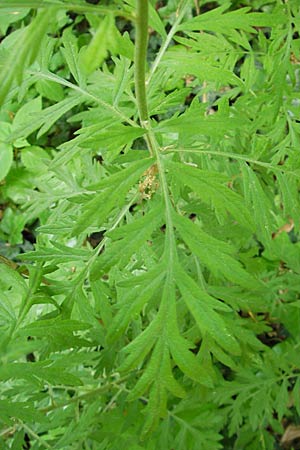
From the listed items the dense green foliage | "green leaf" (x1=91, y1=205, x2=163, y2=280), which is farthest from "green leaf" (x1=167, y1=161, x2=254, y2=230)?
"green leaf" (x1=91, y1=205, x2=163, y2=280)

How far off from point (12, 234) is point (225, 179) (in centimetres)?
212

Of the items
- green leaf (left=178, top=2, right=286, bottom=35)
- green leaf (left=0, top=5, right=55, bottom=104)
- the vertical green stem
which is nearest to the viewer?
green leaf (left=0, top=5, right=55, bottom=104)

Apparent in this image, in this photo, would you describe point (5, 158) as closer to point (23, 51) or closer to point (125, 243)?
point (125, 243)

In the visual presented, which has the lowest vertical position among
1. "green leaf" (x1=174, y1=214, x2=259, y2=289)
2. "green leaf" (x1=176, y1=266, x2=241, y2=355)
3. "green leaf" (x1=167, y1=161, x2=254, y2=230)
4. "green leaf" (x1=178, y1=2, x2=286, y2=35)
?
"green leaf" (x1=176, y1=266, x2=241, y2=355)

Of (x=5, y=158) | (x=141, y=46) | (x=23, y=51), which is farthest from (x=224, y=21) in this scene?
(x=5, y=158)

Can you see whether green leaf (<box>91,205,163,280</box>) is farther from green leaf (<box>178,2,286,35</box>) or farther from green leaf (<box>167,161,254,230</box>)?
green leaf (<box>178,2,286,35</box>)

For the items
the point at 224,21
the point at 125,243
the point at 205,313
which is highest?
the point at 224,21

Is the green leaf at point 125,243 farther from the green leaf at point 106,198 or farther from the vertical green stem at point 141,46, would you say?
the vertical green stem at point 141,46

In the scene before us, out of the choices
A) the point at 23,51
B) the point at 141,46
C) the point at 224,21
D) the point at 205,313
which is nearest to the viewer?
the point at 23,51

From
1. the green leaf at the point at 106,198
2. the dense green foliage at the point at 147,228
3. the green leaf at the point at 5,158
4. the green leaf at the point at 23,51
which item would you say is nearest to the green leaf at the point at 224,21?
the dense green foliage at the point at 147,228

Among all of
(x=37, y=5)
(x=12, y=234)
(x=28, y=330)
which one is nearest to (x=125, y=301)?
(x=28, y=330)

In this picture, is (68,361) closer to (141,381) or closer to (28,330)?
(28,330)

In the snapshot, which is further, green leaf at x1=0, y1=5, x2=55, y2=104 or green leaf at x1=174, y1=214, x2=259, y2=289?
green leaf at x1=174, y1=214, x2=259, y2=289

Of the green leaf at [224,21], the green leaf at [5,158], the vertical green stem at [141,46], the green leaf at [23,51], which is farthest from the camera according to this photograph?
the green leaf at [5,158]
